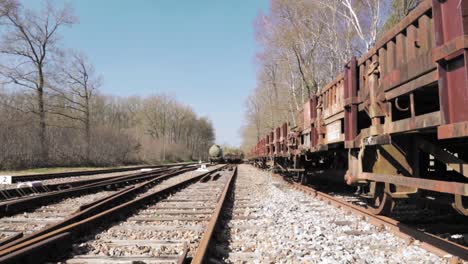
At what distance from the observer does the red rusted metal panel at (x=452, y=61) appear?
2.98m

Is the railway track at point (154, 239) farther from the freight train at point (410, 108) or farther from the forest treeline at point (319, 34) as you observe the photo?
the forest treeline at point (319, 34)

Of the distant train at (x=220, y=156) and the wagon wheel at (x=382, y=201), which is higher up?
the distant train at (x=220, y=156)

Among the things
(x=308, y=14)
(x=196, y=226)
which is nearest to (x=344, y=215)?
(x=196, y=226)

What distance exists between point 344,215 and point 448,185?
10.5ft

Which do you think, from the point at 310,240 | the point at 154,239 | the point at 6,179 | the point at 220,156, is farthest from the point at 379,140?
the point at 220,156

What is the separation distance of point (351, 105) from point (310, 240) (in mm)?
2153

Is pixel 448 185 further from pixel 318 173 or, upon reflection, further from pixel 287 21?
pixel 287 21

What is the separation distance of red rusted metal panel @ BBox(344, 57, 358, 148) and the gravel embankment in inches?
50.5

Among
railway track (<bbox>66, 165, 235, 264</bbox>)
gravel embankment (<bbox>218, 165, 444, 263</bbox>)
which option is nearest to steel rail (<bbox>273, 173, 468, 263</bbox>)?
gravel embankment (<bbox>218, 165, 444, 263</bbox>)

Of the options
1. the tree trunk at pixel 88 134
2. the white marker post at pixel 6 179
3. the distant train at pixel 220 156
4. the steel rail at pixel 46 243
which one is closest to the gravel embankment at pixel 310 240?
the steel rail at pixel 46 243

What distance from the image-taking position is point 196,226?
5.65 m

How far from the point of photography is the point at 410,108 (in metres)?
4.34

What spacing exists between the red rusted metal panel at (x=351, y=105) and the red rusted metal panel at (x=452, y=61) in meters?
2.39

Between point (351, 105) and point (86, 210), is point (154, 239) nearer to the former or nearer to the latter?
point (86, 210)
